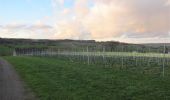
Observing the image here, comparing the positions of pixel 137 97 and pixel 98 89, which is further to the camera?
pixel 98 89

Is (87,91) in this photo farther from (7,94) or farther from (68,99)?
(7,94)

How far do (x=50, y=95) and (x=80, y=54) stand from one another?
→ 40.7m

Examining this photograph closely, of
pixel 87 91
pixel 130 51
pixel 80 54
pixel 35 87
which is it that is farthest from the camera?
pixel 80 54

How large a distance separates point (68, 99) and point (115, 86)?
3.37 metres

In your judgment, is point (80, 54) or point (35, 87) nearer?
point (35, 87)

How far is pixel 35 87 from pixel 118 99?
402cm

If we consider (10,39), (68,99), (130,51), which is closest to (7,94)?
(68,99)

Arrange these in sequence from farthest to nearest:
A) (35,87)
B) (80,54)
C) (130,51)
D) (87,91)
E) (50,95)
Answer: (80,54)
(130,51)
(35,87)
(87,91)
(50,95)

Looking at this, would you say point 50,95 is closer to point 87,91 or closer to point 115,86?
point 87,91

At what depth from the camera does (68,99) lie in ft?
33.7

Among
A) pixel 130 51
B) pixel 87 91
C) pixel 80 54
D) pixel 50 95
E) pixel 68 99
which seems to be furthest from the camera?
pixel 80 54

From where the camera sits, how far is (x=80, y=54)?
51688 millimetres

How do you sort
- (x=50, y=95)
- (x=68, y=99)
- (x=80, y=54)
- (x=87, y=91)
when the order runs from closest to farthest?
(x=68, y=99), (x=50, y=95), (x=87, y=91), (x=80, y=54)

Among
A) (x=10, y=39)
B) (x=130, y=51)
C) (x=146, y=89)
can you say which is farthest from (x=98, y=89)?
(x=10, y=39)
